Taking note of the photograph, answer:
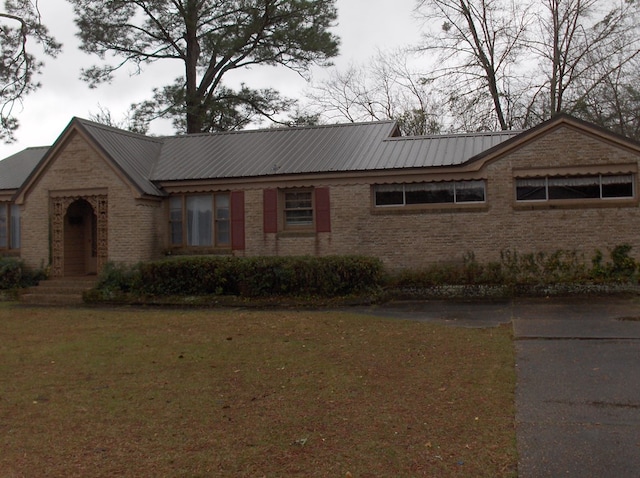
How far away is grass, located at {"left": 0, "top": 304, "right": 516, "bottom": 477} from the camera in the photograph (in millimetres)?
4820

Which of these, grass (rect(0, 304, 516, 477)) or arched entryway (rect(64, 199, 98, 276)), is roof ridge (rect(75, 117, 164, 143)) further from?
grass (rect(0, 304, 516, 477))

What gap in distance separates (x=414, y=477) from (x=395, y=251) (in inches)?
468

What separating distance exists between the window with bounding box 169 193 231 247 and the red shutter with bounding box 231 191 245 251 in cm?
32

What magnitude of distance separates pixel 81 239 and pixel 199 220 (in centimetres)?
395

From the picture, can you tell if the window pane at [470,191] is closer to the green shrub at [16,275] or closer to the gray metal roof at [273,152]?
the gray metal roof at [273,152]

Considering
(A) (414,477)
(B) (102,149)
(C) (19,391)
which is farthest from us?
(B) (102,149)

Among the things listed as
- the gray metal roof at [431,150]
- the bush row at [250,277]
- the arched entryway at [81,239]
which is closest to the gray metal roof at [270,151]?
the gray metal roof at [431,150]

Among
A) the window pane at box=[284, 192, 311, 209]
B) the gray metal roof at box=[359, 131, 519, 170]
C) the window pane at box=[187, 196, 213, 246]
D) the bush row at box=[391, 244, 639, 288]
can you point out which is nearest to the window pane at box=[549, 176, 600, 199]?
the bush row at box=[391, 244, 639, 288]

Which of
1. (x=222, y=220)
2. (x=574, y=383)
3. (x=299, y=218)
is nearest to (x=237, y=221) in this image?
(x=222, y=220)

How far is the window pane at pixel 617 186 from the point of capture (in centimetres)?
1487

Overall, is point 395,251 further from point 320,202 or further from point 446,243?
point 320,202

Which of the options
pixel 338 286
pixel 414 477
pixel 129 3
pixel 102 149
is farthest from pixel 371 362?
pixel 129 3

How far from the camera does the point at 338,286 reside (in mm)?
14555

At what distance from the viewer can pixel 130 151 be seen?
61.1 ft
